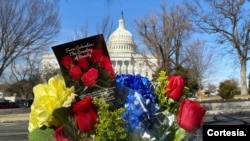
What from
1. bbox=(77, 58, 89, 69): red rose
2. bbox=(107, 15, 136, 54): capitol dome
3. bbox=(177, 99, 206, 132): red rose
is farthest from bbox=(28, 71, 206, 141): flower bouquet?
bbox=(107, 15, 136, 54): capitol dome

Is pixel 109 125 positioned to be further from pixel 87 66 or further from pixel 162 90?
pixel 162 90

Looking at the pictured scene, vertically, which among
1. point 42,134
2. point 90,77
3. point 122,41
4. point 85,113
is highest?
point 122,41

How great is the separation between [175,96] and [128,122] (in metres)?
0.33

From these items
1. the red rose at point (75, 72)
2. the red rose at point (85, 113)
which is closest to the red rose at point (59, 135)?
the red rose at point (85, 113)

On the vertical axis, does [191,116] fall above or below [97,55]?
below

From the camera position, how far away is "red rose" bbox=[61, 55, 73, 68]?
1993 millimetres

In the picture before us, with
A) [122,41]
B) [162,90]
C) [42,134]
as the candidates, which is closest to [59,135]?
[42,134]

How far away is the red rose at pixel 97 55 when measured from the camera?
6.61ft

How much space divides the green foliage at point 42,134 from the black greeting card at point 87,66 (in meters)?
0.24

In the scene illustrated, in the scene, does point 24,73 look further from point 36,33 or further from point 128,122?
point 128,122

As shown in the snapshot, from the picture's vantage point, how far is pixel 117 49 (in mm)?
79188

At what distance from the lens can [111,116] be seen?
187cm

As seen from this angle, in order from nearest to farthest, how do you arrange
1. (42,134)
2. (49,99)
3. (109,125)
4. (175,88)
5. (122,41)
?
1. (109,125)
2. (49,99)
3. (42,134)
4. (175,88)
5. (122,41)

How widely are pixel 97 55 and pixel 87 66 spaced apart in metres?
0.07
